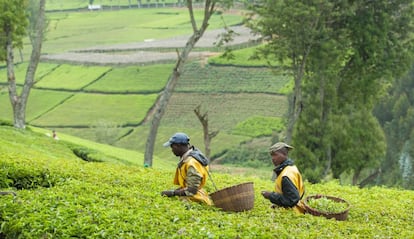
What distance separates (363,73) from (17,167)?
25931 mm

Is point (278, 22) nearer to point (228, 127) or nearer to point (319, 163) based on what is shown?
point (319, 163)

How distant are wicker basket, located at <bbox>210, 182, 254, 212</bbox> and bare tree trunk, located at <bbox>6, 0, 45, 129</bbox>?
1855 cm

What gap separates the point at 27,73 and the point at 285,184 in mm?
19613

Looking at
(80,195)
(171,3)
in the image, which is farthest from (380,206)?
(171,3)

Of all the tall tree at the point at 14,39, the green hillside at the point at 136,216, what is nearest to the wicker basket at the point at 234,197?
the green hillside at the point at 136,216

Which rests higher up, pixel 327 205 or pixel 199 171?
pixel 199 171

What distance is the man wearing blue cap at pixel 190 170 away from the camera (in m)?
9.26

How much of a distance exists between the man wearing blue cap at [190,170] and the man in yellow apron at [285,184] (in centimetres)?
104

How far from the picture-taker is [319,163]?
34.4m

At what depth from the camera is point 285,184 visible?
29.8 feet

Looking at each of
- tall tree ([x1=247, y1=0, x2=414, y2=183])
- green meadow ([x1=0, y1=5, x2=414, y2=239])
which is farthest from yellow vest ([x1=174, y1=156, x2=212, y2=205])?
tall tree ([x1=247, y1=0, x2=414, y2=183])

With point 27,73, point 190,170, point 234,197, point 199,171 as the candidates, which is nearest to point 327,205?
point 234,197

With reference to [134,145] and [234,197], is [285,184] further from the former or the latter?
→ [134,145]

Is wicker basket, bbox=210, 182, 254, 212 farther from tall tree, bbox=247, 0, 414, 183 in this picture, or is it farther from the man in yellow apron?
tall tree, bbox=247, 0, 414, 183
